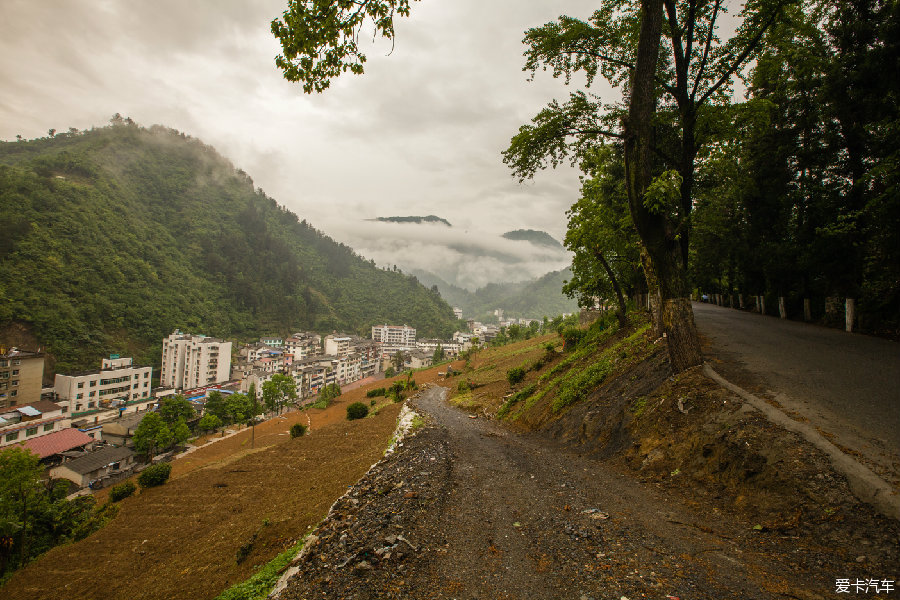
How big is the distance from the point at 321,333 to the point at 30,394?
76564 mm

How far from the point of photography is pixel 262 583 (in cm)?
444

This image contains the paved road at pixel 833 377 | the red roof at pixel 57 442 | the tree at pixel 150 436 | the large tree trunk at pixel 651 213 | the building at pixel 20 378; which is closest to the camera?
the paved road at pixel 833 377

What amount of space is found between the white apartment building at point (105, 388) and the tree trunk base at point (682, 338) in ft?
229

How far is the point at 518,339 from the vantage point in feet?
255

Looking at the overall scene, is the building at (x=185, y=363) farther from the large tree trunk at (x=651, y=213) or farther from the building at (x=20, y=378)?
the large tree trunk at (x=651, y=213)

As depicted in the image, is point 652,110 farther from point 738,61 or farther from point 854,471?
point 854,471

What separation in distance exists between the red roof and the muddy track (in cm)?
4465

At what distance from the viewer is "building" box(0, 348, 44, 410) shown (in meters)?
45.2

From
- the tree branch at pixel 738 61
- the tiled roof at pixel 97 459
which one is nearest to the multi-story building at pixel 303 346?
the tiled roof at pixel 97 459

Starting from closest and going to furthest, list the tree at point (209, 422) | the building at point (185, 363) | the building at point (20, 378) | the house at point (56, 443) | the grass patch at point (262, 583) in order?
the grass patch at point (262, 583)
the house at point (56, 443)
the tree at point (209, 422)
the building at point (20, 378)
the building at point (185, 363)

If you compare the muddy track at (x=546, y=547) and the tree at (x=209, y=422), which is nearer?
the muddy track at (x=546, y=547)

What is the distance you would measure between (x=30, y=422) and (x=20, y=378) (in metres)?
18.5

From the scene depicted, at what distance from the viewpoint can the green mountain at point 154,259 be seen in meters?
68.3

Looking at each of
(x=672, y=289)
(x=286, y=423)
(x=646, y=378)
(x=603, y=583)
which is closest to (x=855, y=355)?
(x=646, y=378)
